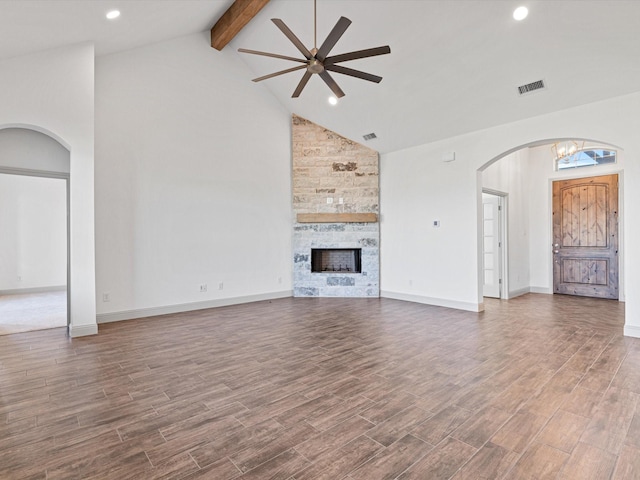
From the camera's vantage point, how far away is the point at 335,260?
25.0ft

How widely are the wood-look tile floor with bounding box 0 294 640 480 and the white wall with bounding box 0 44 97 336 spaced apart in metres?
0.63

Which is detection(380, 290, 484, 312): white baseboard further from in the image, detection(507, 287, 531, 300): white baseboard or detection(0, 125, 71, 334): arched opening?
detection(0, 125, 71, 334): arched opening

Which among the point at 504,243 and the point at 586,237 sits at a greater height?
the point at 586,237

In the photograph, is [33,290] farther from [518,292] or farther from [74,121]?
[518,292]

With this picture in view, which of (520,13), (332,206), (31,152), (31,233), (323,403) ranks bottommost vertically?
(323,403)

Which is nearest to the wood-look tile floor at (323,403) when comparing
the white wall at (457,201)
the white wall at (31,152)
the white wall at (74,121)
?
the white wall at (74,121)

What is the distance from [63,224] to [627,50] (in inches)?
417

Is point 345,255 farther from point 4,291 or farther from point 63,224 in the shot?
point 4,291

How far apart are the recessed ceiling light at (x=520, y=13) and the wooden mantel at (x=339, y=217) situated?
4.03 meters

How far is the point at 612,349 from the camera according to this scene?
373 cm

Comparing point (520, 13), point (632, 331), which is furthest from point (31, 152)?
point (632, 331)

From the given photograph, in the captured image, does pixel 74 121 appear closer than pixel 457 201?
Yes

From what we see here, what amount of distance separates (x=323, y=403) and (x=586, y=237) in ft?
23.5

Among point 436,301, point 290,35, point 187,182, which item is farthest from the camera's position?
point 436,301
